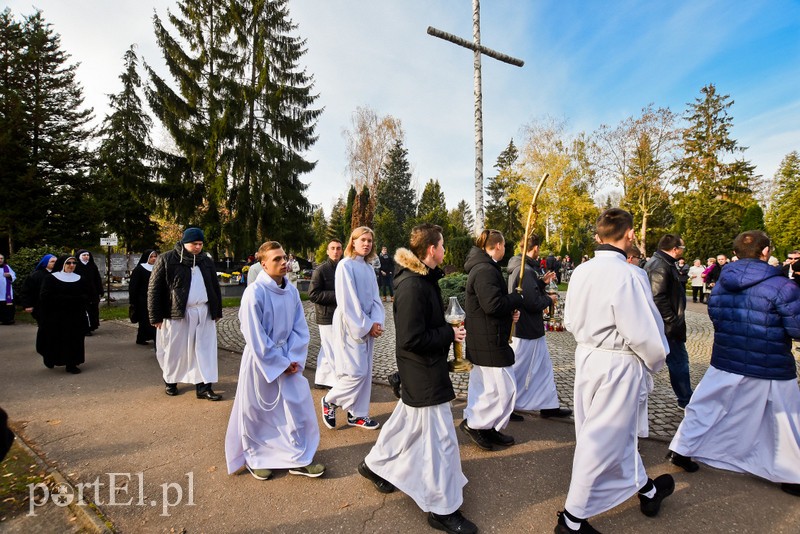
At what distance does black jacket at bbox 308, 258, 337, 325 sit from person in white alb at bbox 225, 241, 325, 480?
71.9 inches

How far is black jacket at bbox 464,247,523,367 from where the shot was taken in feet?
11.6

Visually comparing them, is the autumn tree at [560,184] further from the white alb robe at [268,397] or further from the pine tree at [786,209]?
the white alb robe at [268,397]

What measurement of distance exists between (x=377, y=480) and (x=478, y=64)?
10640 mm

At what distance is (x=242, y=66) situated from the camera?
71.1 feet

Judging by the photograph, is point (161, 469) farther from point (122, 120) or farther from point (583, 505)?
point (122, 120)

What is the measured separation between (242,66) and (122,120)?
10.6m

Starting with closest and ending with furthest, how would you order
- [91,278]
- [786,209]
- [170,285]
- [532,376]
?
[532,376] → [170,285] → [91,278] → [786,209]

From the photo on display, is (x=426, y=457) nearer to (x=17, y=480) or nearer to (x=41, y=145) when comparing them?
(x=17, y=480)

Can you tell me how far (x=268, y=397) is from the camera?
3496mm

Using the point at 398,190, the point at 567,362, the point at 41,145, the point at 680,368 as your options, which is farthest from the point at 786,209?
the point at 41,145

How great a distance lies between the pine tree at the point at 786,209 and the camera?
31.1 metres

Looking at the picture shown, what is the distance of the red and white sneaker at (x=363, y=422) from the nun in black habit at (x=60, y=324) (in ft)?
16.8

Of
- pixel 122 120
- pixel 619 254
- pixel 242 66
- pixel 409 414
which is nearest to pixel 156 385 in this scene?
pixel 409 414

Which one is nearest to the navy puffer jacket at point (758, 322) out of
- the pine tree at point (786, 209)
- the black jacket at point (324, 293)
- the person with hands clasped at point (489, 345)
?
the person with hands clasped at point (489, 345)
